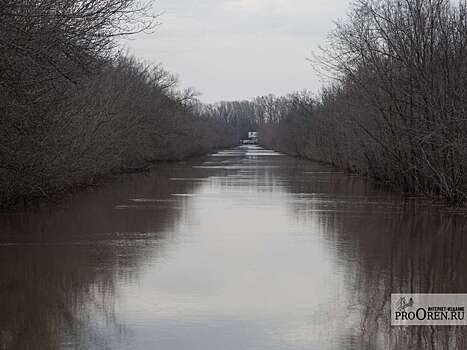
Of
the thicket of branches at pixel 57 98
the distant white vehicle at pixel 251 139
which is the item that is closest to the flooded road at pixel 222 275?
the thicket of branches at pixel 57 98

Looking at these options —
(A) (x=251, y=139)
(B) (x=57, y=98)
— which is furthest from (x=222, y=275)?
(A) (x=251, y=139)

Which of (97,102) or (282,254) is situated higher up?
(97,102)

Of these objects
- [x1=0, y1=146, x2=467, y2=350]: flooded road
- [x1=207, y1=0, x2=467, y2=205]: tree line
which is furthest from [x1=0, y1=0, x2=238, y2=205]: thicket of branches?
[x1=207, y1=0, x2=467, y2=205]: tree line

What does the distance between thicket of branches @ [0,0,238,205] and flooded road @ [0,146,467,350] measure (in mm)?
1600

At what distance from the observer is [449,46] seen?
75.1ft

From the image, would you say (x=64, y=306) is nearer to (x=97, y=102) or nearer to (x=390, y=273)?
(x=390, y=273)

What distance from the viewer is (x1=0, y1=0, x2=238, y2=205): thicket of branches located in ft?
43.0

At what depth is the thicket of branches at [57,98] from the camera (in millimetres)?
13094

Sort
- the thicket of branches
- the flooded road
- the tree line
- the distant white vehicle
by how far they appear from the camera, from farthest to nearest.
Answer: the distant white vehicle → the tree line → the thicket of branches → the flooded road

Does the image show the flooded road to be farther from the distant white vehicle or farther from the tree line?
the distant white vehicle

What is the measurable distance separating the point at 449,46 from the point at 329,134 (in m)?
28.9

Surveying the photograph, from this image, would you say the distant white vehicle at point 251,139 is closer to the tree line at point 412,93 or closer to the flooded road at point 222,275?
the tree line at point 412,93

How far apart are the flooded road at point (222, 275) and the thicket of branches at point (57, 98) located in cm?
160

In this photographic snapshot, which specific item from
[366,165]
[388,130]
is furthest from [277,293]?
[366,165]
